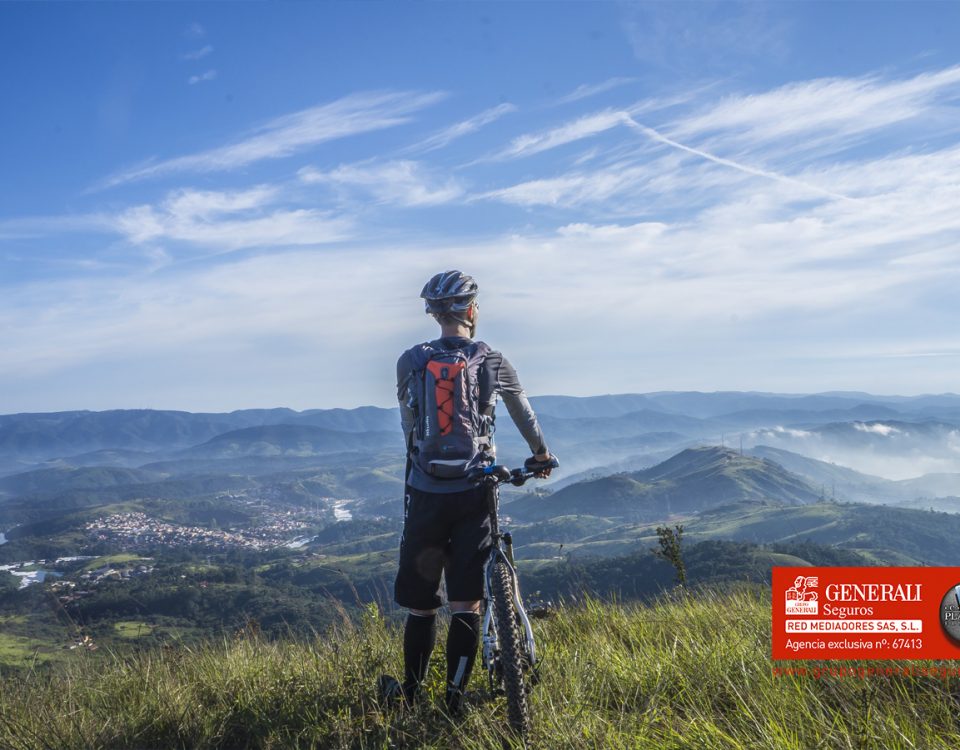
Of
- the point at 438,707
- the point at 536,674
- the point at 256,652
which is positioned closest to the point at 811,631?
the point at 536,674

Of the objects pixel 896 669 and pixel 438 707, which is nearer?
pixel 896 669

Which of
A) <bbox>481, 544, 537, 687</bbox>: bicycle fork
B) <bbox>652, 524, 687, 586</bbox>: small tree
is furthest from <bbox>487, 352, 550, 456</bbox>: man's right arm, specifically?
<bbox>652, 524, 687, 586</bbox>: small tree

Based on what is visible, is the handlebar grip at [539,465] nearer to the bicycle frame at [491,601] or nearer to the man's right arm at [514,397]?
the man's right arm at [514,397]

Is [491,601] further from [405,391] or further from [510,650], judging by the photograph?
[405,391]

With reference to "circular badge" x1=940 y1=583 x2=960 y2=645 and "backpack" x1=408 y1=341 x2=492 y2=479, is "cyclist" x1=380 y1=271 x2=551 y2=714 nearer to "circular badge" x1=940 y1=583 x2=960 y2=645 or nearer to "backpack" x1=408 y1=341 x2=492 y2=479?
"backpack" x1=408 y1=341 x2=492 y2=479

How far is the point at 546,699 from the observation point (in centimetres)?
409

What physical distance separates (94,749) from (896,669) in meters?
5.08

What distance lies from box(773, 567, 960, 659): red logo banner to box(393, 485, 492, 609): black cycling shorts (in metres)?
2.06

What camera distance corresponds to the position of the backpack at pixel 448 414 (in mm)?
4582

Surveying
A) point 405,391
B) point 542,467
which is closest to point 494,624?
point 542,467

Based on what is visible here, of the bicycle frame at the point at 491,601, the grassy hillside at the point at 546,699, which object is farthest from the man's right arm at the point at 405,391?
the grassy hillside at the point at 546,699

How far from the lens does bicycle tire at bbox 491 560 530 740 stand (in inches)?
151

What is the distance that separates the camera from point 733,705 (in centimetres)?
405

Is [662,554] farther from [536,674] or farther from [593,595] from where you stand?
[536,674]
